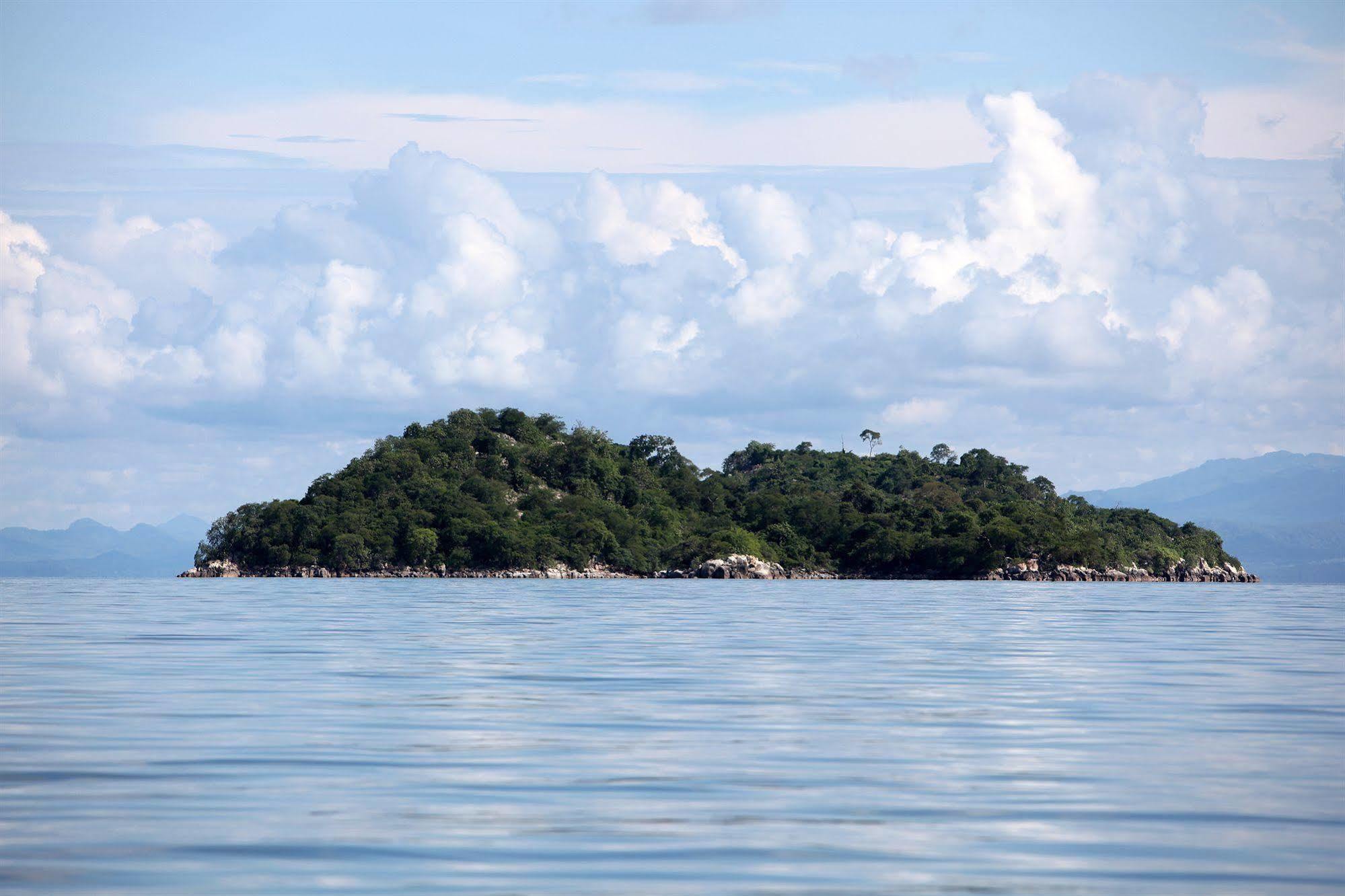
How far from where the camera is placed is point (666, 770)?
14.6 meters

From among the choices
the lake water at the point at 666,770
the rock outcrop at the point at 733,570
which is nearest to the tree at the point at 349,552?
the rock outcrop at the point at 733,570

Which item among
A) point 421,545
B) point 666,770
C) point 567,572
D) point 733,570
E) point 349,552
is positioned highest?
point 421,545

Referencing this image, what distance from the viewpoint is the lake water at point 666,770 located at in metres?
10.3

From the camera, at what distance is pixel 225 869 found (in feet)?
33.7

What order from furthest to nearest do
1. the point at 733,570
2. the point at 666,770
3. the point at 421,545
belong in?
the point at 421,545 < the point at 733,570 < the point at 666,770

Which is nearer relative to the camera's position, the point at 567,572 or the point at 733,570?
the point at 733,570

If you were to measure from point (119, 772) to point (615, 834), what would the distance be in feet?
18.0

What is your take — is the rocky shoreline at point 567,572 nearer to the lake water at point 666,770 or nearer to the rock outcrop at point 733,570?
the rock outcrop at point 733,570

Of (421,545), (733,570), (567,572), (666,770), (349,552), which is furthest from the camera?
(567,572)

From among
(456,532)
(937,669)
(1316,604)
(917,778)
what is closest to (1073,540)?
(456,532)

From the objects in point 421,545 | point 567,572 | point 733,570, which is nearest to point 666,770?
point 733,570

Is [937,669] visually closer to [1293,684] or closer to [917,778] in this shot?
[1293,684]

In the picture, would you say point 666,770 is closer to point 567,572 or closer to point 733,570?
point 733,570

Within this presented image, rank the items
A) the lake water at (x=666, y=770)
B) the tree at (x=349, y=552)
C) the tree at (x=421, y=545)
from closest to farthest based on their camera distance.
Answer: the lake water at (x=666, y=770) → the tree at (x=349, y=552) → the tree at (x=421, y=545)
